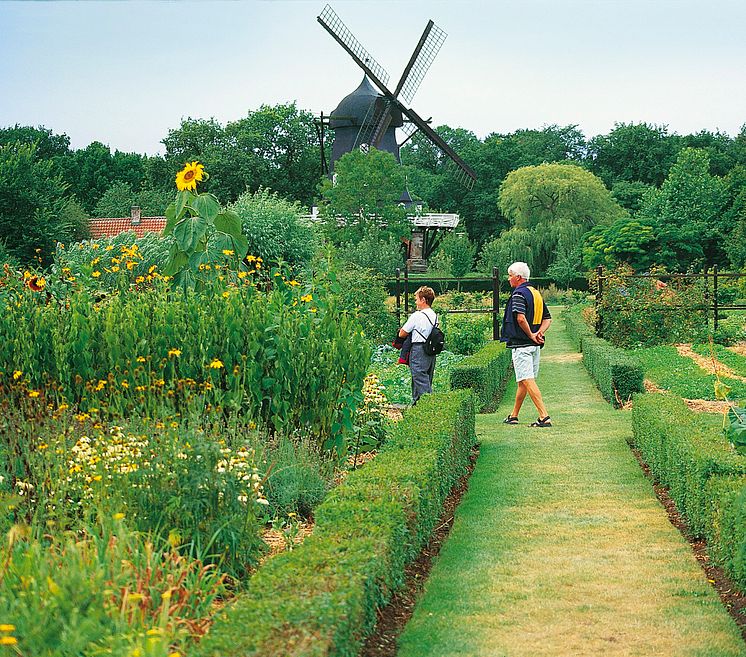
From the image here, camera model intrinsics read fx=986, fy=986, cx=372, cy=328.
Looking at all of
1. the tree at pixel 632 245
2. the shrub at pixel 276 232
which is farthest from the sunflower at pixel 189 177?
the tree at pixel 632 245

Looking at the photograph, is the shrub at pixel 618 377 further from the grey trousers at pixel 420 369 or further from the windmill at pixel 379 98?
the windmill at pixel 379 98

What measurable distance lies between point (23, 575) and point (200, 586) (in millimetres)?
916

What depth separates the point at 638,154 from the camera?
64.9 metres

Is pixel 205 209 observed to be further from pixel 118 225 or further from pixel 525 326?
pixel 118 225

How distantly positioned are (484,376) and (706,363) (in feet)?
17.7

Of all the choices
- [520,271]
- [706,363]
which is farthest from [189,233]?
[706,363]

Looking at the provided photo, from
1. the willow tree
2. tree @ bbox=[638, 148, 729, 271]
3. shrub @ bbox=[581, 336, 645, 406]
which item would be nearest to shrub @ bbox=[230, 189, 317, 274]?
shrub @ bbox=[581, 336, 645, 406]

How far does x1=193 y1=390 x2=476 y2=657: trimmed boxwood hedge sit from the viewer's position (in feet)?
10.5

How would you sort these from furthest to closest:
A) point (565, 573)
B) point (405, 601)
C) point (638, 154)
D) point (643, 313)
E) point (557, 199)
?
1. point (638, 154)
2. point (557, 199)
3. point (643, 313)
4. point (565, 573)
5. point (405, 601)

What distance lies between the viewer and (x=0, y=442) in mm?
5848

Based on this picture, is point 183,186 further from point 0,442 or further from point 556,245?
point 556,245

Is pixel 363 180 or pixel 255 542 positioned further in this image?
pixel 363 180

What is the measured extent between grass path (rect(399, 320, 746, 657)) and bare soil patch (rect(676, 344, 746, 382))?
5.57 m

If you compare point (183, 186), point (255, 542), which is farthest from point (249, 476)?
point (183, 186)
